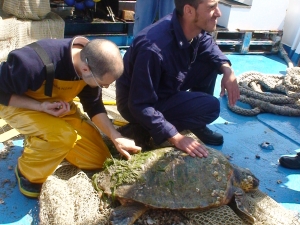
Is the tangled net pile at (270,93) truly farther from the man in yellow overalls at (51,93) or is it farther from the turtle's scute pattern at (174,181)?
the man in yellow overalls at (51,93)

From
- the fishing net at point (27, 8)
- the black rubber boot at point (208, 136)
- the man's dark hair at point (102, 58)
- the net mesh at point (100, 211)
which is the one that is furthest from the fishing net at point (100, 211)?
the fishing net at point (27, 8)


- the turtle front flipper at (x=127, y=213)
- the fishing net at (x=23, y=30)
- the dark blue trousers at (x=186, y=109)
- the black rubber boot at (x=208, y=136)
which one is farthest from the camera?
the fishing net at (x=23, y=30)

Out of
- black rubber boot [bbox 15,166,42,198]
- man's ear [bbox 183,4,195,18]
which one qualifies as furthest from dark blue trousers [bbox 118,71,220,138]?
black rubber boot [bbox 15,166,42,198]

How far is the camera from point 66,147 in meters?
2.46

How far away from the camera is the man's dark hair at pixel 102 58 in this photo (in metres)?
2.19

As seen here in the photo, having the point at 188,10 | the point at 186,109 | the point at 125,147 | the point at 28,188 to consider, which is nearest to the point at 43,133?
the point at 28,188

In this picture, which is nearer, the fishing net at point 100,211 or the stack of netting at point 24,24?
the fishing net at point 100,211

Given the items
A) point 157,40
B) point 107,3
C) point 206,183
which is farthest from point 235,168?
point 107,3

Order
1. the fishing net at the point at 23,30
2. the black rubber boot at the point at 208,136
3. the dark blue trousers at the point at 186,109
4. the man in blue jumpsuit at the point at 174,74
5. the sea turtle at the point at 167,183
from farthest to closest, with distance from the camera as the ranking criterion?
the fishing net at the point at 23,30 → the black rubber boot at the point at 208,136 → the dark blue trousers at the point at 186,109 → the man in blue jumpsuit at the point at 174,74 → the sea turtle at the point at 167,183

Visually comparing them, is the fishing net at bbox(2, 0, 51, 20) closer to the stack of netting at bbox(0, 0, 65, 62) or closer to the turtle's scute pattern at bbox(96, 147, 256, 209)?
the stack of netting at bbox(0, 0, 65, 62)

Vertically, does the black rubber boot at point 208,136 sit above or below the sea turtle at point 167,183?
below

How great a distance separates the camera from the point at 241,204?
237 centimetres

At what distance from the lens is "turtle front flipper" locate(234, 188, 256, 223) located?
2.31m

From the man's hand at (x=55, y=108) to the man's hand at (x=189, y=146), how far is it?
0.75 meters
